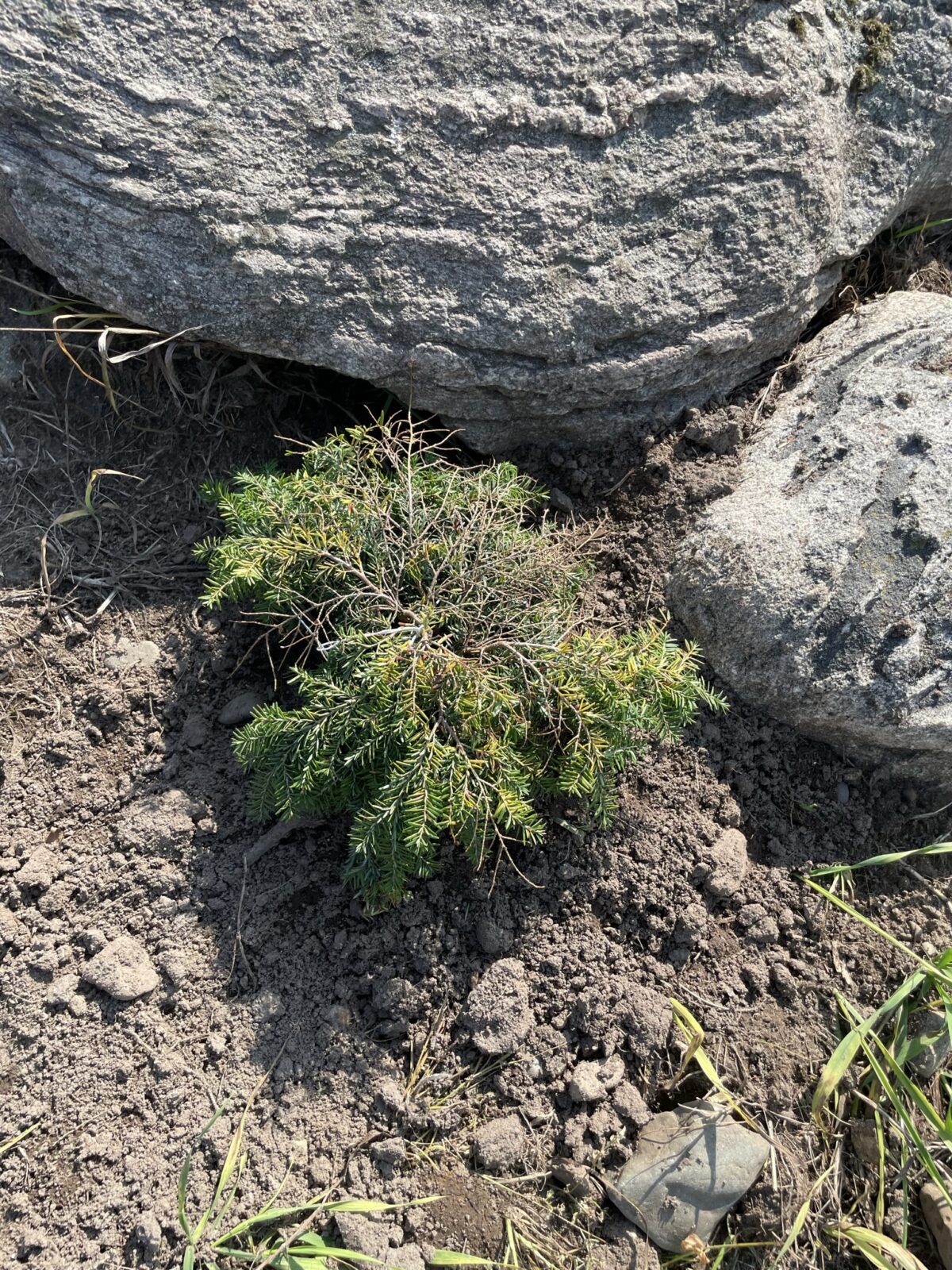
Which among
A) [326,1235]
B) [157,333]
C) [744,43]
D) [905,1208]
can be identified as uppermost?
[744,43]

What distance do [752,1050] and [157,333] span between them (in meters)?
2.47

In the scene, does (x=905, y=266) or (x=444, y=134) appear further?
(x=905, y=266)

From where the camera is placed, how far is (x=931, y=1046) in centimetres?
221

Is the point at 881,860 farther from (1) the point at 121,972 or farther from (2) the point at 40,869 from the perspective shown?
(2) the point at 40,869

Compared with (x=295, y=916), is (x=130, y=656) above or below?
above

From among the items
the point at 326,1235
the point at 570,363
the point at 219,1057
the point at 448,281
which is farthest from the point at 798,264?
the point at 326,1235

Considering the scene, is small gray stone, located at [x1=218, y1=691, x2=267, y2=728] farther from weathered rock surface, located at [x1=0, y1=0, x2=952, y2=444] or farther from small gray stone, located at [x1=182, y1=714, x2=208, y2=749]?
weathered rock surface, located at [x1=0, y1=0, x2=952, y2=444]

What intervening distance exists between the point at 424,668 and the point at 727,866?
103cm

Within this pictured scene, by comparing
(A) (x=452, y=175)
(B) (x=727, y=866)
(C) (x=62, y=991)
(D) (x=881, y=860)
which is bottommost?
(C) (x=62, y=991)

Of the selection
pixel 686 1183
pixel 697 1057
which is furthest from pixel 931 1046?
pixel 686 1183

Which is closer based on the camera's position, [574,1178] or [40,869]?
[574,1178]

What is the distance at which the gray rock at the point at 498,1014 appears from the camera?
6.94 ft

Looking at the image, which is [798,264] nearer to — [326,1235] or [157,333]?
[157,333]

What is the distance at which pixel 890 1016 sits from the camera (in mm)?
2258
